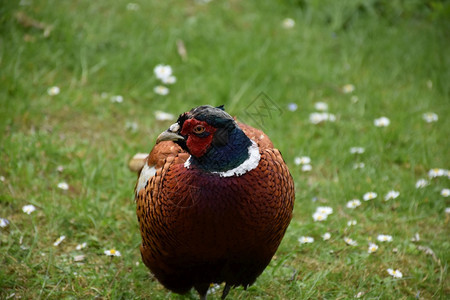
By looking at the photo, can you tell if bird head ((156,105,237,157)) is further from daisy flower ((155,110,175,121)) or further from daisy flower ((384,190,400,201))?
daisy flower ((155,110,175,121))

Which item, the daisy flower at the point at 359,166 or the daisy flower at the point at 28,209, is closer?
the daisy flower at the point at 28,209

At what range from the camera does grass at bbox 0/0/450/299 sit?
313cm

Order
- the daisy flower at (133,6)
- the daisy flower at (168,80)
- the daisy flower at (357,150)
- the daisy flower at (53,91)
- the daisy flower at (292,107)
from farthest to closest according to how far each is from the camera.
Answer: the daisy flower at (133,6) < the daisy flower at (168,80) < the daisy flower at (292,107) < the daisy flower at (53,91) < the daisy flower at (357,150)

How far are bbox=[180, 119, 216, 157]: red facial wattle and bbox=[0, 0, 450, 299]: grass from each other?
1108mm

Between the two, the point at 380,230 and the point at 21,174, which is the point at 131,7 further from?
the point at 380,230

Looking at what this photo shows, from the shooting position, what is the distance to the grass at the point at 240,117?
3.13m

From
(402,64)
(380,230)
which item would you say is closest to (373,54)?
(402,64)

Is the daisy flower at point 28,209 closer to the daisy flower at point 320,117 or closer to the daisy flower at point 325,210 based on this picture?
the daisy flower at point 325,210

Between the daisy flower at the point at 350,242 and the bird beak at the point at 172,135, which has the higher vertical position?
the bird beak at the point at 172,135

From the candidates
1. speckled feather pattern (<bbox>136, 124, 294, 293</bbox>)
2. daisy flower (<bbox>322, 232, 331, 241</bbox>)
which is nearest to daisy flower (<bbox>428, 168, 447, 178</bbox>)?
daisy flower (<bbox>322, 232, 331, 241</bbox>)

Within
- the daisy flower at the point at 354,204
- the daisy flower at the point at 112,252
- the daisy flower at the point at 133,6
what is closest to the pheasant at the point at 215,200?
the daisy flower at the point at 112,252

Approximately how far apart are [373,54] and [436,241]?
246cm

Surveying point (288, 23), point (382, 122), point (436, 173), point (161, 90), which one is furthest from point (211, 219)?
point (288, 23)

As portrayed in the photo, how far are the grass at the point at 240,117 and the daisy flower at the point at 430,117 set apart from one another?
63 millimetres
